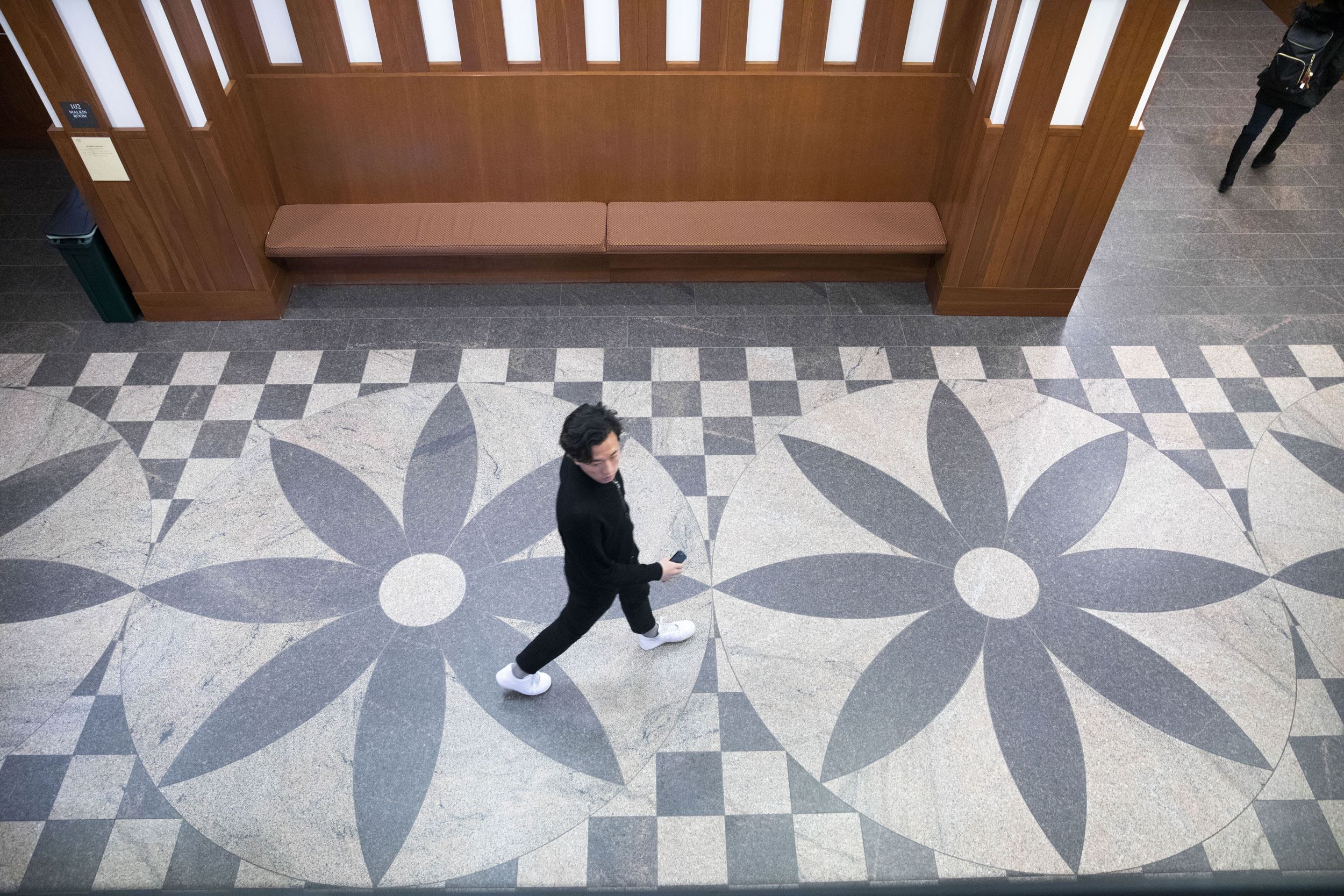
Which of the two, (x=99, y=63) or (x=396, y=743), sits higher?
(x=99, y=63)

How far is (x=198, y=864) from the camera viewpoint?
3781 millimetres

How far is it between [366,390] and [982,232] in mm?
3970

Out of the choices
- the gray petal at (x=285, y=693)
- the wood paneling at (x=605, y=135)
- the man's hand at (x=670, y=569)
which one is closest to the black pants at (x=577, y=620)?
the man's hand at (x=670, y=569)

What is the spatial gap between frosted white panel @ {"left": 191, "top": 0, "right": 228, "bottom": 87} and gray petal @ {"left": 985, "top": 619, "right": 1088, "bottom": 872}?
5287 millimetres

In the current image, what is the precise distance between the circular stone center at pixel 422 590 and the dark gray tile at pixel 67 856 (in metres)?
1.46

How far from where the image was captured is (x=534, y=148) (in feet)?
19.8

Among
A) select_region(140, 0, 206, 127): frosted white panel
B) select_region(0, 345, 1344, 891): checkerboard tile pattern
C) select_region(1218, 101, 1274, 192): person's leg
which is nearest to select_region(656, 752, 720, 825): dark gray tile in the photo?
select_region(0, 345, 1344, 891): checkerboard tile pattern

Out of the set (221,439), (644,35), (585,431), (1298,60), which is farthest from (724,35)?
(1298,60)

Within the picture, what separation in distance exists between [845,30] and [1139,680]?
157 inches

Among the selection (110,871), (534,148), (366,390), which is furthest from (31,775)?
(534,148)

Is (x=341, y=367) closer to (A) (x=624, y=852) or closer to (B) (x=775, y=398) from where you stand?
(B) (x=775, y=398)

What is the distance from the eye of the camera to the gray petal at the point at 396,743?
389cm

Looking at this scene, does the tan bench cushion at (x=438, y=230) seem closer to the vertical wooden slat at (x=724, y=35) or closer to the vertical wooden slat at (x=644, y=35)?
→ the vertical wooden slat at (x=644, y=35)

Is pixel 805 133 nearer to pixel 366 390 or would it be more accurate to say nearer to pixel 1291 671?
pixel 366 390
